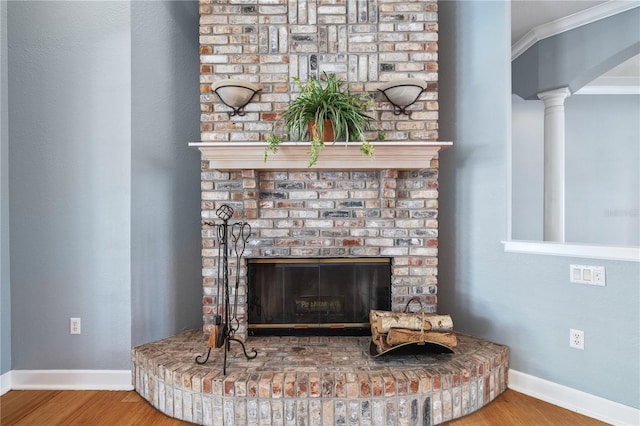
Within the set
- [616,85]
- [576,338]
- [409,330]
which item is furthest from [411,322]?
[616,85]

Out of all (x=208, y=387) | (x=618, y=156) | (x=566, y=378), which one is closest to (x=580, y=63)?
(x=618, y=156)

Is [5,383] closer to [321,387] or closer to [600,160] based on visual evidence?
[321,387]

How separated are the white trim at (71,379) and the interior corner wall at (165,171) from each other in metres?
0.25

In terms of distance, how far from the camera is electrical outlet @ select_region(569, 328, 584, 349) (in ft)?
6.18

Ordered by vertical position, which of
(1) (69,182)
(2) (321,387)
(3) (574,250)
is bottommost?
(2) (321,387)

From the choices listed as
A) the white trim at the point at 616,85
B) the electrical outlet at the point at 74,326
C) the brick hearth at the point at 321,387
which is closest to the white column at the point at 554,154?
the white trim at the point at 616,85

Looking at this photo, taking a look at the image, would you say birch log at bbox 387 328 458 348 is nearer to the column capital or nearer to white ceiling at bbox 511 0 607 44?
the column capital

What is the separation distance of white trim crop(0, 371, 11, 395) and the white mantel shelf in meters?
1.89

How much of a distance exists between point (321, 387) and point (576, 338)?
60.2 inches

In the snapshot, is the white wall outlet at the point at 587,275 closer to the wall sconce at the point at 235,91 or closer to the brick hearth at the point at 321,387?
the brick hearth at the point at 321,387

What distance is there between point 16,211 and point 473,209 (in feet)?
10.1

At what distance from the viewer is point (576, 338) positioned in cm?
190

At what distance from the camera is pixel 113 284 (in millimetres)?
2109

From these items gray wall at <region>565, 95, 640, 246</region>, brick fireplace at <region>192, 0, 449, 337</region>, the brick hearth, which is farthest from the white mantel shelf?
the brick hearth
